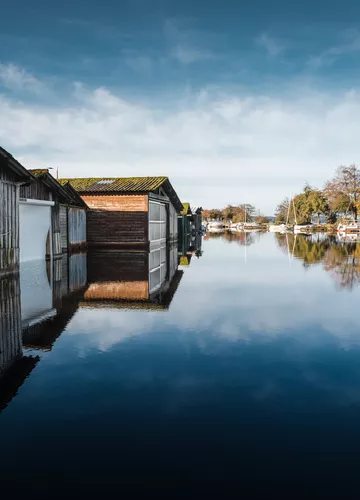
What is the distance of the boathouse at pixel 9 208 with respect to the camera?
45.6 feet

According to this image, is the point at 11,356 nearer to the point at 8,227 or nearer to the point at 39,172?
the point at 8,227

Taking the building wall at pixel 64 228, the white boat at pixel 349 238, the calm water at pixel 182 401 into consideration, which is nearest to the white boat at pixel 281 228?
the white boat at pixel 349 238

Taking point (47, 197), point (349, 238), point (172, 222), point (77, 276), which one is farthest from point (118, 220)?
point (349, 238)

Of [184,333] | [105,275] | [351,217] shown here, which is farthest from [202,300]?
[351,217]

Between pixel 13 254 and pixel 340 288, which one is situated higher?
pixel 13 254

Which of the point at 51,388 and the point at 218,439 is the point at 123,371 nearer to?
the point at 51,388

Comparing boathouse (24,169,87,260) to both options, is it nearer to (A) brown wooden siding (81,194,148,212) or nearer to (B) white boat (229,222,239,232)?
(A) brown wooden siding (81,194,148,212)

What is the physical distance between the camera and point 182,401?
14.7 ft

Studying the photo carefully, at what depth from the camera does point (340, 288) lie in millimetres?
12406

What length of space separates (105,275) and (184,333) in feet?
28.3

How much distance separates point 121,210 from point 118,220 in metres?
0.74

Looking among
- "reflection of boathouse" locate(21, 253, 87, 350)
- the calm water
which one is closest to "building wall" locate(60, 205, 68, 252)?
"reflection of boathouse" locate(21, 253, 87, 350)

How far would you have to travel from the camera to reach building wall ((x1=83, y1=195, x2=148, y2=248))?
28.8 metres

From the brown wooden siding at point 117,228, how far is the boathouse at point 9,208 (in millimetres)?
13988
